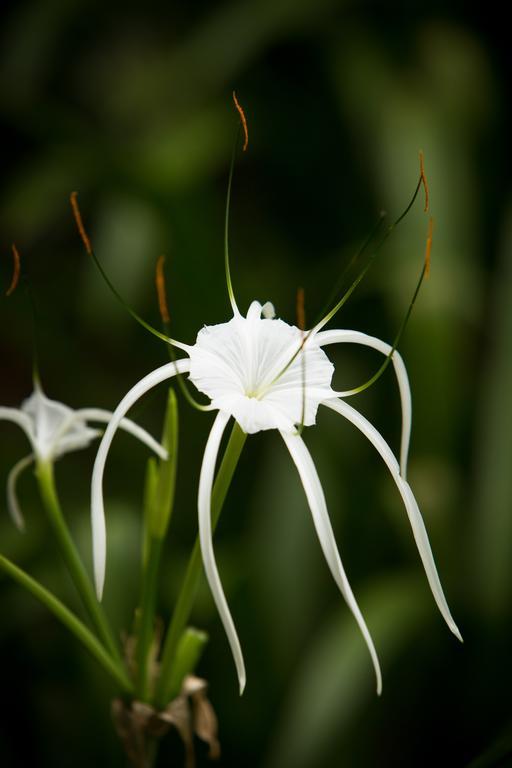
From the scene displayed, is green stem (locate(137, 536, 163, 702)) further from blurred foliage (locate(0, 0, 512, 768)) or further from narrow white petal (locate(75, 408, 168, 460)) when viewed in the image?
blurred foliage (locate(0, 0, 512, 768))

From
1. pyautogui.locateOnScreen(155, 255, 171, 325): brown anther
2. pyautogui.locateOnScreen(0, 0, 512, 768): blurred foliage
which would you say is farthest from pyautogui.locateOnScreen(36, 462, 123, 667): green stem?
pyautogui.locateOnScreen(0, 0, 512, 768): blurred foliage

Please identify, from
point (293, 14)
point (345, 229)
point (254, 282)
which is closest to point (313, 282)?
point (254, 282)

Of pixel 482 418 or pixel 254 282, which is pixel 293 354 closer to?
pixel 482 418

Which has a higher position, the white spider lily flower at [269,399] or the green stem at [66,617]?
the white spider lily flower at [269,399]

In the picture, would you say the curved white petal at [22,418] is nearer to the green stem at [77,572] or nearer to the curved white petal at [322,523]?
the green stem at [77,572]

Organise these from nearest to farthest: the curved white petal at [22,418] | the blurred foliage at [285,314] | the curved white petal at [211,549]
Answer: the curved white petal at [211,549] → the curved white petal at [22,418] → the blurred foliage at [285,314]

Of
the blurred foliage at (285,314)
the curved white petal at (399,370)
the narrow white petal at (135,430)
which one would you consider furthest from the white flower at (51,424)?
the blurred foliage at (285,314)

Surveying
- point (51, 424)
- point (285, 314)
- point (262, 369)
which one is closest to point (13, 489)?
point (51, 424)

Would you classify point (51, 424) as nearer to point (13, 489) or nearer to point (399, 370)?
point (13, 489)
